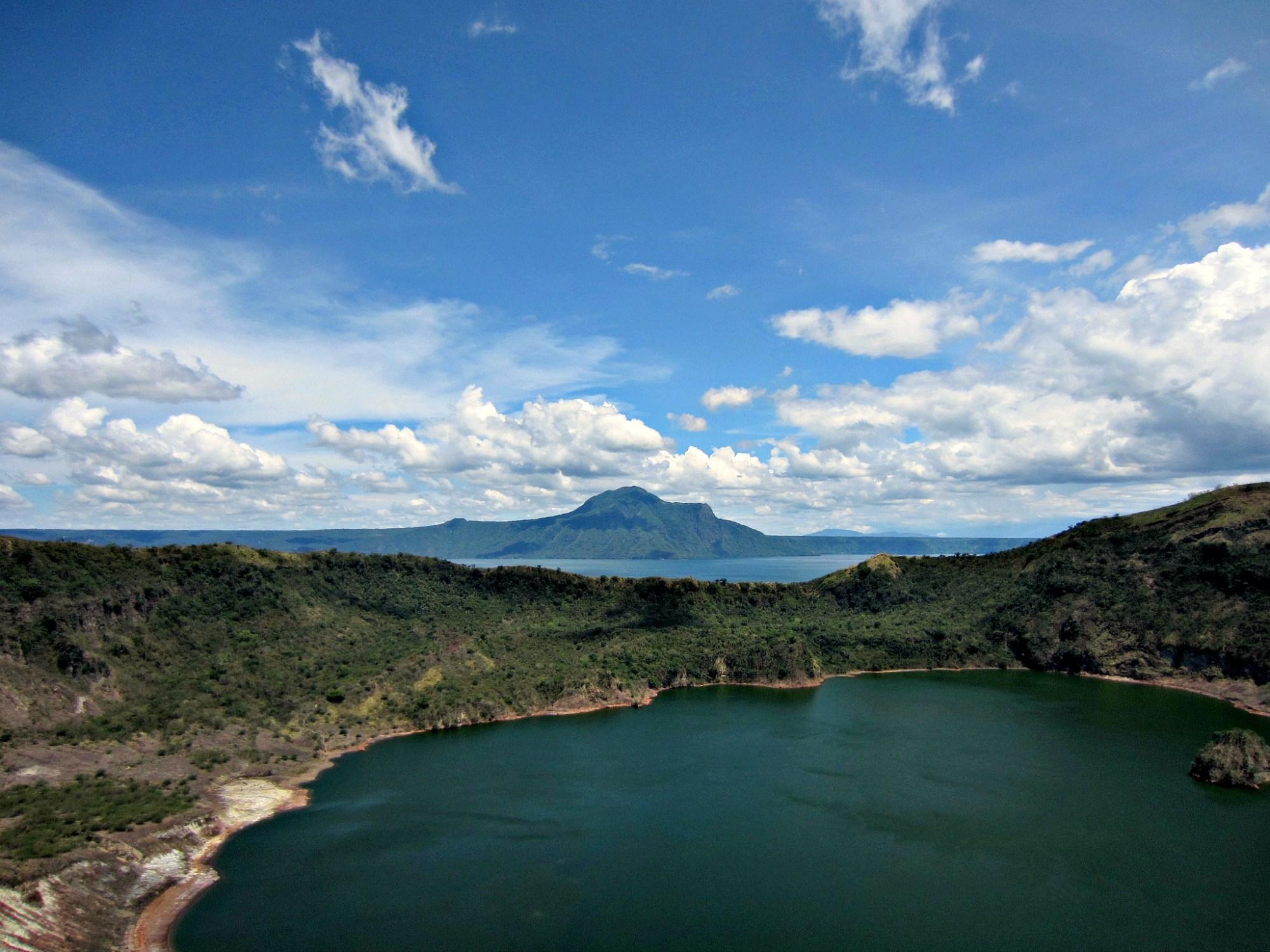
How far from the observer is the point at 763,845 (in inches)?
2176

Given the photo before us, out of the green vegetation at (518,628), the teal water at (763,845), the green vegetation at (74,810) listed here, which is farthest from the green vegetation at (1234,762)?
the green vegetation at (74,810)

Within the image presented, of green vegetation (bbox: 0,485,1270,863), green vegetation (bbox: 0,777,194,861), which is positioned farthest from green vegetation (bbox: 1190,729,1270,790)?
green vegetation (bbox: 0,777,194,861)

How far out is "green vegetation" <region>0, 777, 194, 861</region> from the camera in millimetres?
46688

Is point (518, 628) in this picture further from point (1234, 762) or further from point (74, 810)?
point (1234, 762)

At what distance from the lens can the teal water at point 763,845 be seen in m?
43.7

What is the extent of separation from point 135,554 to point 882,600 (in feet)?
452

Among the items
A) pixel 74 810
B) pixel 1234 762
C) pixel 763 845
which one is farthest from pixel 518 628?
pixel 1234 762

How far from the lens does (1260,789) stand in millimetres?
65812

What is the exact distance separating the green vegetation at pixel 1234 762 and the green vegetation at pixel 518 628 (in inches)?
1532

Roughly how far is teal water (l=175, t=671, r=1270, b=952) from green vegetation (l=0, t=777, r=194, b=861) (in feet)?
24.5

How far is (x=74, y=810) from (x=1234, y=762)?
325 ft

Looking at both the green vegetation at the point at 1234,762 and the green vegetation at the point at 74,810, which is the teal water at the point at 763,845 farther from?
the green vegetation at the point at 74,810

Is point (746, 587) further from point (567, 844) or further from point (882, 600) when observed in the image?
point (567, 844)

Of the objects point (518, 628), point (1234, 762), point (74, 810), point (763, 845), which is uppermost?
point (518, 628)
